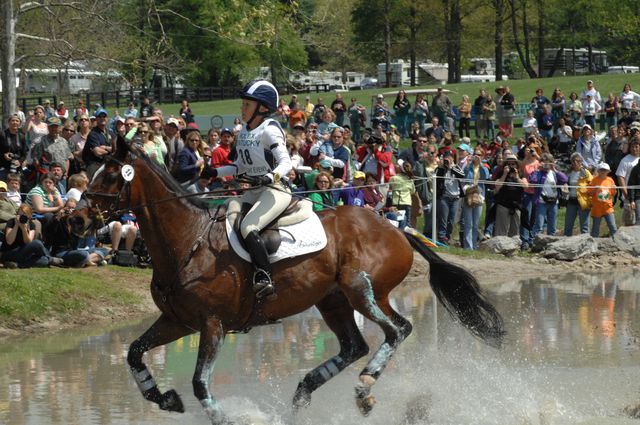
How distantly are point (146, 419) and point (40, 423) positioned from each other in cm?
85

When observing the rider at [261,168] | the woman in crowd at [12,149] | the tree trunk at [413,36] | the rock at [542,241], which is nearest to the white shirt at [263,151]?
the rider at [261,168]

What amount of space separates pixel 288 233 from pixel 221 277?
2.45 ft

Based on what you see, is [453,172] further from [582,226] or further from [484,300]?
[484,300]

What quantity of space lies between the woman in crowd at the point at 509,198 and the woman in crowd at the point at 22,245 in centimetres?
Answer: 950

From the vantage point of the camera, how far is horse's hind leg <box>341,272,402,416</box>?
9.75 m

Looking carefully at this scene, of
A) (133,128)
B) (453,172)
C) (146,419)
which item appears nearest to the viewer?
(146,419)

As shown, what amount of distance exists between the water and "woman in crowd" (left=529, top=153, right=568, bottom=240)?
7093mm

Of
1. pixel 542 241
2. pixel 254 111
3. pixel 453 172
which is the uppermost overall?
pixel 254 111

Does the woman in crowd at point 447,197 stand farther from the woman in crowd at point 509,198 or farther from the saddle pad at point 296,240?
the saddle pad at point 296,240

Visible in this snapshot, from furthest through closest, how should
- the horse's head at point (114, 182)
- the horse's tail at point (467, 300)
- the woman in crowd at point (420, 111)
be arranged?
the woman in crowd at point (420, 111), the horse's tail at point (467, 300), the horse's head at point (114, 182)

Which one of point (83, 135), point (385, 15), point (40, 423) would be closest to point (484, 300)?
point (40, 423)

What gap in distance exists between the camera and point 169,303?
29.8 feet

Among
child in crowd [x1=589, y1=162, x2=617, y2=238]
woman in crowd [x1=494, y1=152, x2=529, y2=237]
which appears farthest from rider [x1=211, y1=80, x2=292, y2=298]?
child in crowd [x1=589, y1=162, x2=617, y2=238]

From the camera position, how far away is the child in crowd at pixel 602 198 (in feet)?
74.6
